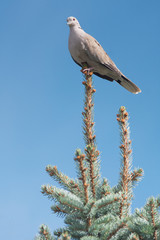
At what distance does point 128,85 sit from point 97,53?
4.24 ft

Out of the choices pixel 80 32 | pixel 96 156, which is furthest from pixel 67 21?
pixel 96 156

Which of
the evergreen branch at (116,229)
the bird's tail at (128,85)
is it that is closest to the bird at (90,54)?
the bird's tail at (128,85)

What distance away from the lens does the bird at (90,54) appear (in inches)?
219

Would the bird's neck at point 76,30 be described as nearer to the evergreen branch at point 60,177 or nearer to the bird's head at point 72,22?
the bird's head at point 72,22

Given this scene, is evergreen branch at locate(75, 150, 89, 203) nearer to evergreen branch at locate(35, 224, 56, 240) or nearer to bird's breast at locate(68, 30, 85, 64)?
evergreen branch at locate(35, 224, 56, 240)

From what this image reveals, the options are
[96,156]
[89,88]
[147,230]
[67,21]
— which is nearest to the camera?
[147,230]

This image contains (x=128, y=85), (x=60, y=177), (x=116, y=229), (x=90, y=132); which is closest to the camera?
(x=116, y=229)

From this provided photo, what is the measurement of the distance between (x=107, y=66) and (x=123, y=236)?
4.13 meters

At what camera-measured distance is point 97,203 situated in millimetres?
2168

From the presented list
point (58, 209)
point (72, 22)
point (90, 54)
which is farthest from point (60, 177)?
point (72, 22)

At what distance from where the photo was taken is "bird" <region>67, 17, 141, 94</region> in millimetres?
5574

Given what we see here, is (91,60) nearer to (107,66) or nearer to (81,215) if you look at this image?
(107,66)

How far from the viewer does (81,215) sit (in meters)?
2.24

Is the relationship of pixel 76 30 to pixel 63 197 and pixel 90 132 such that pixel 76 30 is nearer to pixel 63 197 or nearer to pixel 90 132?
pixel 90 132
